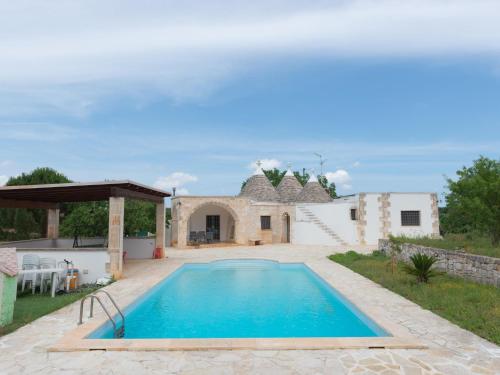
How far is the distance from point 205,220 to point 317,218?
9471 mm

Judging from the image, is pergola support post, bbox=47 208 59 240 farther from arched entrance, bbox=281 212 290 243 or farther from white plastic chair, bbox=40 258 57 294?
arched entrance, bbox=281 212 290 243

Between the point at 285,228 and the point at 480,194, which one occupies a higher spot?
the point at 480,194

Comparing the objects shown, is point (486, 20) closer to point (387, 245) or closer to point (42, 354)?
point (387, 245)

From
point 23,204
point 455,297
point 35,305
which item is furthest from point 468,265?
point 23,204

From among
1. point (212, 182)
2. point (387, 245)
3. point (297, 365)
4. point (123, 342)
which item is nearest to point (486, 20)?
point (387, 245)

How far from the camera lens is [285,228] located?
2695 centimetres

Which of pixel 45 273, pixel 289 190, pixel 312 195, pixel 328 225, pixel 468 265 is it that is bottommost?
pixel 45 273

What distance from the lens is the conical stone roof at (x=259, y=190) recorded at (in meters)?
27.1

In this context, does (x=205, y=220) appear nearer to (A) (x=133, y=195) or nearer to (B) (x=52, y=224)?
(B) (x=52, y=224)

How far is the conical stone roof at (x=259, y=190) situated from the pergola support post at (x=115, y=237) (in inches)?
662

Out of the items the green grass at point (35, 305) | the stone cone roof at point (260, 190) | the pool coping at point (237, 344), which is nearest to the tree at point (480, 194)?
the pool coping at point (237, 344)

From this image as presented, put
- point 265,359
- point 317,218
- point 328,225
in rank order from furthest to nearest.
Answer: point 317,218
point 328,225
point 265,359

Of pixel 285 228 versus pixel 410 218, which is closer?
pixel 410 218

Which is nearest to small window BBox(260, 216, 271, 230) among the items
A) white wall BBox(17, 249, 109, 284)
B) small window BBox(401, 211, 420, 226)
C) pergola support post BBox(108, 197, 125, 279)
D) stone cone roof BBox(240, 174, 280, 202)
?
stone cone roof BBox(240, 174, 280, 202)
